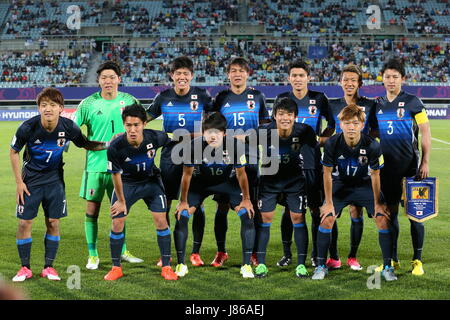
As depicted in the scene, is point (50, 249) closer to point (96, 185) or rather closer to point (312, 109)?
point (96, 185)

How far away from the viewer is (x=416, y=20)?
4906 centimetres

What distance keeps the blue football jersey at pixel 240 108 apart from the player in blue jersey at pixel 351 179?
121 centimetres

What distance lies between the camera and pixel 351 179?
257 inches

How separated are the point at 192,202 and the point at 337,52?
40.7 meters

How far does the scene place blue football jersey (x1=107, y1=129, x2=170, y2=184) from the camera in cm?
638

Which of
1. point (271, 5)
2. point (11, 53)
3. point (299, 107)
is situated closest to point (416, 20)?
point (271, 5)

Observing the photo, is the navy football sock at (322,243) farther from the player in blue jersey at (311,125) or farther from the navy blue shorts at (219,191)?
the navy blue shorts at (219,191)

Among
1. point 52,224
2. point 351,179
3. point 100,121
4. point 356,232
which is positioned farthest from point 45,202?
point 356,232

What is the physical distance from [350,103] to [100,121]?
115 inches

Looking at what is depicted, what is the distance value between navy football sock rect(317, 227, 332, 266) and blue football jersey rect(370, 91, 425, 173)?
3.38 feet

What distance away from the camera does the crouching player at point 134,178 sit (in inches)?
250
